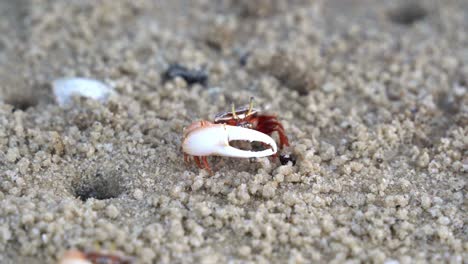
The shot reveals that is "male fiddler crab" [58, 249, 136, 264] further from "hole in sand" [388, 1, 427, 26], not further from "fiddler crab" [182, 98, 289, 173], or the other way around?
"hole in sand" [388, 1, 427, 26]

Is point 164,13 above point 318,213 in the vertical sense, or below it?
above

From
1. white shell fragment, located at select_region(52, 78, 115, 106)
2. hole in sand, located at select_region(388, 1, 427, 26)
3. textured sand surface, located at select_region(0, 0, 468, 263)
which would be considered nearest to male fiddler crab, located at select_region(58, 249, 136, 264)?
textured sand surface, located at select_region(0, 0, 468, 263)

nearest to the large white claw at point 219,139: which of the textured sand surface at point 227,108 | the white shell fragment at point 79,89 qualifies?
the textured sand surface at point 227,108

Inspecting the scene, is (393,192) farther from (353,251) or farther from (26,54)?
(26,54)

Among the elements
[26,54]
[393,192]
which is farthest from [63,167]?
[393,192]

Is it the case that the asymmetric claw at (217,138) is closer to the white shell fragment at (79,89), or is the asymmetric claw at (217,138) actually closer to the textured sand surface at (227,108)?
the textured sand surface at (227,108)
